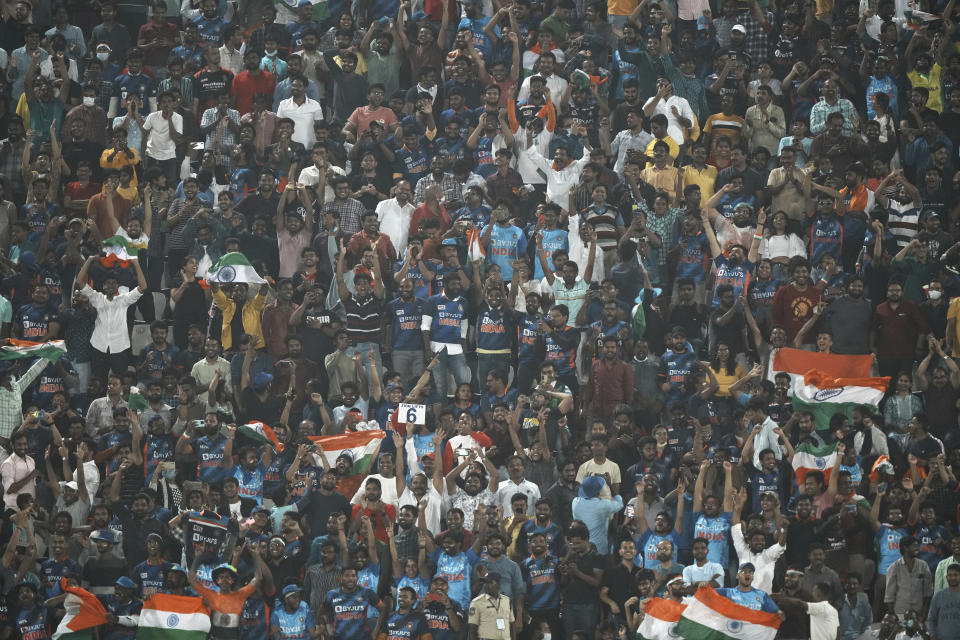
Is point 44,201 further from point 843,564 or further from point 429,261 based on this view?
point 843,564

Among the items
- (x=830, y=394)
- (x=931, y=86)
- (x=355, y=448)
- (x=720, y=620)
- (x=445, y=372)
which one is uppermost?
(x=931, y=86)

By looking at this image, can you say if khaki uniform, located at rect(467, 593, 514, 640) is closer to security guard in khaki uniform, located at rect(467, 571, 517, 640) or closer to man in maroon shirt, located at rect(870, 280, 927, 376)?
security guard in khaki uniform, located at rect(467, 571, 517, 640)

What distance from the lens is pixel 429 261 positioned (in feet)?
66.8

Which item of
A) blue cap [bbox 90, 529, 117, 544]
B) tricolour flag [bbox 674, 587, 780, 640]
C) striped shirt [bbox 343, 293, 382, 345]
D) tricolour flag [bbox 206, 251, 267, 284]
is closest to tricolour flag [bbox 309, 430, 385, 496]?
striped shirt [bbox 343, 293, 382, 345]

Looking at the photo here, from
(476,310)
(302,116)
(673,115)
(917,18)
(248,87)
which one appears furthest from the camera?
(917,18)

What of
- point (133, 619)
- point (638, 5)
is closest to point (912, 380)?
point (638, 5)

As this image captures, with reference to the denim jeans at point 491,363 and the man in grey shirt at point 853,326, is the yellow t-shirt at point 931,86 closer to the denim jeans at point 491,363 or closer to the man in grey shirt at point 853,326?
the man in grey shirt at point 853,326

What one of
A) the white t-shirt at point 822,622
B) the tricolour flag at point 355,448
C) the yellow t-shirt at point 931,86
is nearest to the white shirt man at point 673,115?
the yellow t-shirt at point 931,86

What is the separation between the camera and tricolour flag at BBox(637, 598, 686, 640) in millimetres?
17047

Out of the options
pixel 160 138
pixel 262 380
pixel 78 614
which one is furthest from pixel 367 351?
pixel 160 138

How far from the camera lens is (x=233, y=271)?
20266 mm

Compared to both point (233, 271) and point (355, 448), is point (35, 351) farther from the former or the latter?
point (355, 448)

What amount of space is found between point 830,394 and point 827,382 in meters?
0.14

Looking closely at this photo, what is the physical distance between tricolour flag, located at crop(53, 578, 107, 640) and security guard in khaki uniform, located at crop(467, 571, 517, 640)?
12.3 ft
